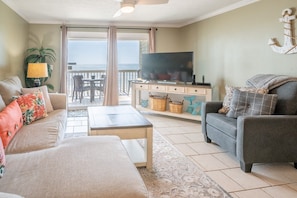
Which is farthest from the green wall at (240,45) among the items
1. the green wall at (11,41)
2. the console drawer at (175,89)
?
the green wall at (11,41)

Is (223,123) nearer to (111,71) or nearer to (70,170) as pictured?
(70,170)

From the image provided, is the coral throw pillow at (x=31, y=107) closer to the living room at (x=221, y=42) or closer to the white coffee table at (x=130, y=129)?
the white coffee table at (x=130, y=129)

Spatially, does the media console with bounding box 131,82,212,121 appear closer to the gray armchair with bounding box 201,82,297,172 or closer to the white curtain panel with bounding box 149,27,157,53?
the white curtain panel with bounding box 149,27,157,53

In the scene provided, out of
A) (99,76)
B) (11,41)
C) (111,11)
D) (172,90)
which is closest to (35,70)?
(11,41)

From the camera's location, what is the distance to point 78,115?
18.3 feet

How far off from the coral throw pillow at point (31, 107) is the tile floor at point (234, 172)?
1.01m

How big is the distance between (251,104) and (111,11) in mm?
3249

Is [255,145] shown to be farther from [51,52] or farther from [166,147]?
[51,52]

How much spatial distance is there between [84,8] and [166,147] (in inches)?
118

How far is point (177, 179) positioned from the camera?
8.08 feet

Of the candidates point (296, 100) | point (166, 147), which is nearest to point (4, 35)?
point (166, 147)

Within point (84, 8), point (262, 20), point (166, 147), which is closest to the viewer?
point (166, 147)

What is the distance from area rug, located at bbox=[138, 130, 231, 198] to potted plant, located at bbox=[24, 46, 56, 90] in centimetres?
365

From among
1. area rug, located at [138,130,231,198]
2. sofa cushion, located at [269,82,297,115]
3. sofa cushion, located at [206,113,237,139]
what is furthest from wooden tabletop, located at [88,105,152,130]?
sofa cushion, located at [269,82,297,115]
